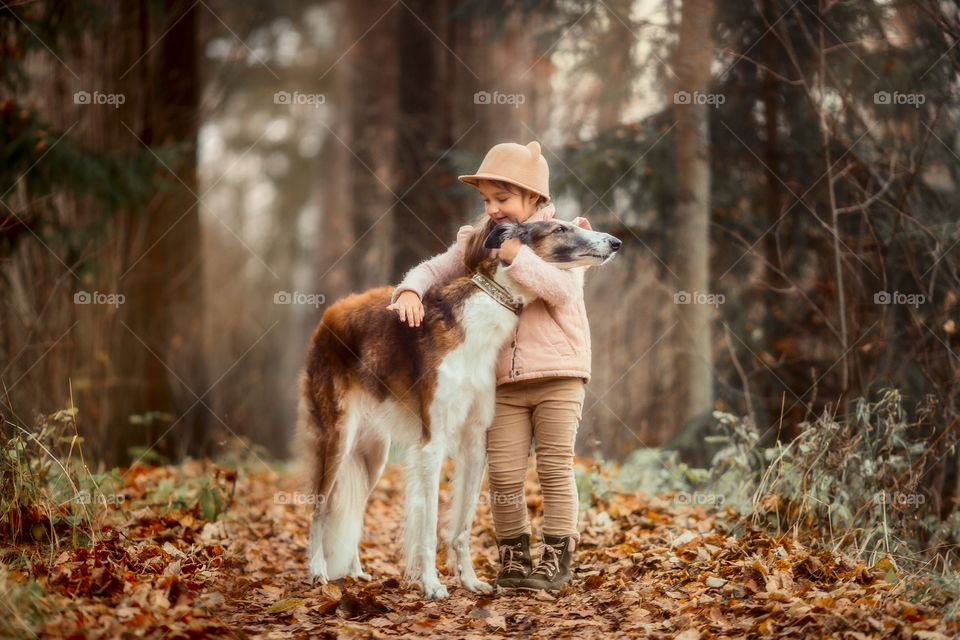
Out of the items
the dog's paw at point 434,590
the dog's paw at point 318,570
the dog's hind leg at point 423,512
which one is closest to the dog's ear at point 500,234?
the dog's hind leg at point 423,512

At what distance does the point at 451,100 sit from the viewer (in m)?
8.25

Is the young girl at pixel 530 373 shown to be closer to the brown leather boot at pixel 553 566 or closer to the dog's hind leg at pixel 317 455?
the brown leather boot at pixel 553 566

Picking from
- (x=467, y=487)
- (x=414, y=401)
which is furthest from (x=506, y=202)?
(x=467, y=487)

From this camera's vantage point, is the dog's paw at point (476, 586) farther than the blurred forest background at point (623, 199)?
No

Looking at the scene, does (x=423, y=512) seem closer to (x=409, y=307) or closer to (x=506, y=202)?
(x=409, y=307)

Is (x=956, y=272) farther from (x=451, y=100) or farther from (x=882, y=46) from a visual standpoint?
(x=451, y=100)

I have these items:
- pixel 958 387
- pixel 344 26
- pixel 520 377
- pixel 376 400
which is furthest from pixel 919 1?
pixel 344 26

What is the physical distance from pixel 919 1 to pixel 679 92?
1651 mm

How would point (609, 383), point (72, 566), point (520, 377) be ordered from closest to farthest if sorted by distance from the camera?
point (72, 566) → point (520, 377) → point (609, 383)

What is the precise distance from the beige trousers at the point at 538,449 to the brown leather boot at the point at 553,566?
0.04 meters

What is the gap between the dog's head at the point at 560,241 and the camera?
3.62 metres

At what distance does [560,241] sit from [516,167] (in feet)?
1.29

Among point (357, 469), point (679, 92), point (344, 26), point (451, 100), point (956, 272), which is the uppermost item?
point (344, 26)

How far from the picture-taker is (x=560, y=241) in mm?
3674
